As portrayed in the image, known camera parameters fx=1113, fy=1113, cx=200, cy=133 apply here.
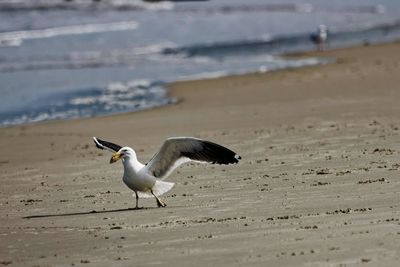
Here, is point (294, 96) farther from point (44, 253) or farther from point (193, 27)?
point (193, 27)

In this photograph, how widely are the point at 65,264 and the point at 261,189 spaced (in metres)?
3.43

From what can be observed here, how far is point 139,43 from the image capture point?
38.7m

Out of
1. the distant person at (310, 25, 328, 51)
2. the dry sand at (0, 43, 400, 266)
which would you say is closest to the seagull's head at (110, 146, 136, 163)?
the dry sand at (0, 43, 400, 266)

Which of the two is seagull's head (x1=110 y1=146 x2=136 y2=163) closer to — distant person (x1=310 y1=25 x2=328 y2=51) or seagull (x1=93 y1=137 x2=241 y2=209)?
seagull (x1=93 y1=137 x2=241 y2=209)

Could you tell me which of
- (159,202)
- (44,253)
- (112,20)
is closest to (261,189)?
(159,202)

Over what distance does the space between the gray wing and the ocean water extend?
9162 millimetres

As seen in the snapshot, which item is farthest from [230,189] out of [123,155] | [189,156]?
[123,155]

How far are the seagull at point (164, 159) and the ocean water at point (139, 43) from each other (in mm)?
9183

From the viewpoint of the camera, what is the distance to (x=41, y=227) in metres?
9.47

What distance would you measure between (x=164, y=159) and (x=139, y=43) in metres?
28.3

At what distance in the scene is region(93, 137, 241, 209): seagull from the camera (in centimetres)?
1047

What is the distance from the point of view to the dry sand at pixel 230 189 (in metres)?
7.84

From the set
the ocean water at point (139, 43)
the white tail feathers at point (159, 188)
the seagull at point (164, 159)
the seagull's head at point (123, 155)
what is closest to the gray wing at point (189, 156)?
the seagull at point (164, 159)

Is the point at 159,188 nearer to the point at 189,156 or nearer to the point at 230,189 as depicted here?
the point at 189,156
